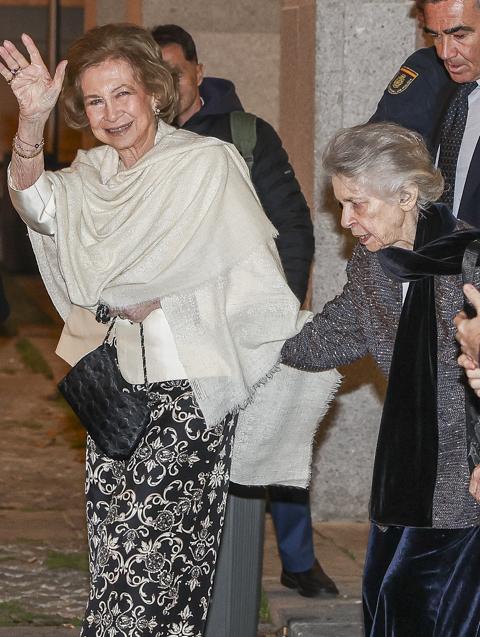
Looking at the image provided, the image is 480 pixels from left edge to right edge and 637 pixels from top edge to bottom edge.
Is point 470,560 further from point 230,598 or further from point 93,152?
point 93,152

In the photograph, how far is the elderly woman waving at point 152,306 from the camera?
163 inches

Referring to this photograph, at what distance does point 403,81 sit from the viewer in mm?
4664

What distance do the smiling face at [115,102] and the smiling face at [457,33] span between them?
0.88 m

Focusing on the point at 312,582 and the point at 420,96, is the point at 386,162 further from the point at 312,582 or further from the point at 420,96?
the point at 312,582

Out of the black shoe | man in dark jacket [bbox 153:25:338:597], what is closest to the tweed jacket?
man in dark jacket [bbox 153:25:338:597]

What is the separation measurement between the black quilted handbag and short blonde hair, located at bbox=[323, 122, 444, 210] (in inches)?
32.3

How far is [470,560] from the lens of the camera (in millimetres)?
3863

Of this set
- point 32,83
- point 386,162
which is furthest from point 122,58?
point 386,162

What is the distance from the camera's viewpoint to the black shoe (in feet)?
19.5

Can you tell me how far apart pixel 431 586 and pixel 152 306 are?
1137 mm

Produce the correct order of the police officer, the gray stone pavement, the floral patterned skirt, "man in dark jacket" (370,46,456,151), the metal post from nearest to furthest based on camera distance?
1. the floral patterned skirt
2. the police officer
3. "man in dark jacket" (370,46,456,151)
4. the metal post
5. the gray stone pavement

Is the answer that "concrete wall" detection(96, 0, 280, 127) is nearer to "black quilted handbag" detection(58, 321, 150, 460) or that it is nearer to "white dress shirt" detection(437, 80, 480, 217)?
"white dress shirt" detection(437, 80, 480, 217)

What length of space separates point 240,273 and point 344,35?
8.82 ft

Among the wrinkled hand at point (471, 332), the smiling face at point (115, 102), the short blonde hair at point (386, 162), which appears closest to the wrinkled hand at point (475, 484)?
the wrinkled hand at point (471, 332)
